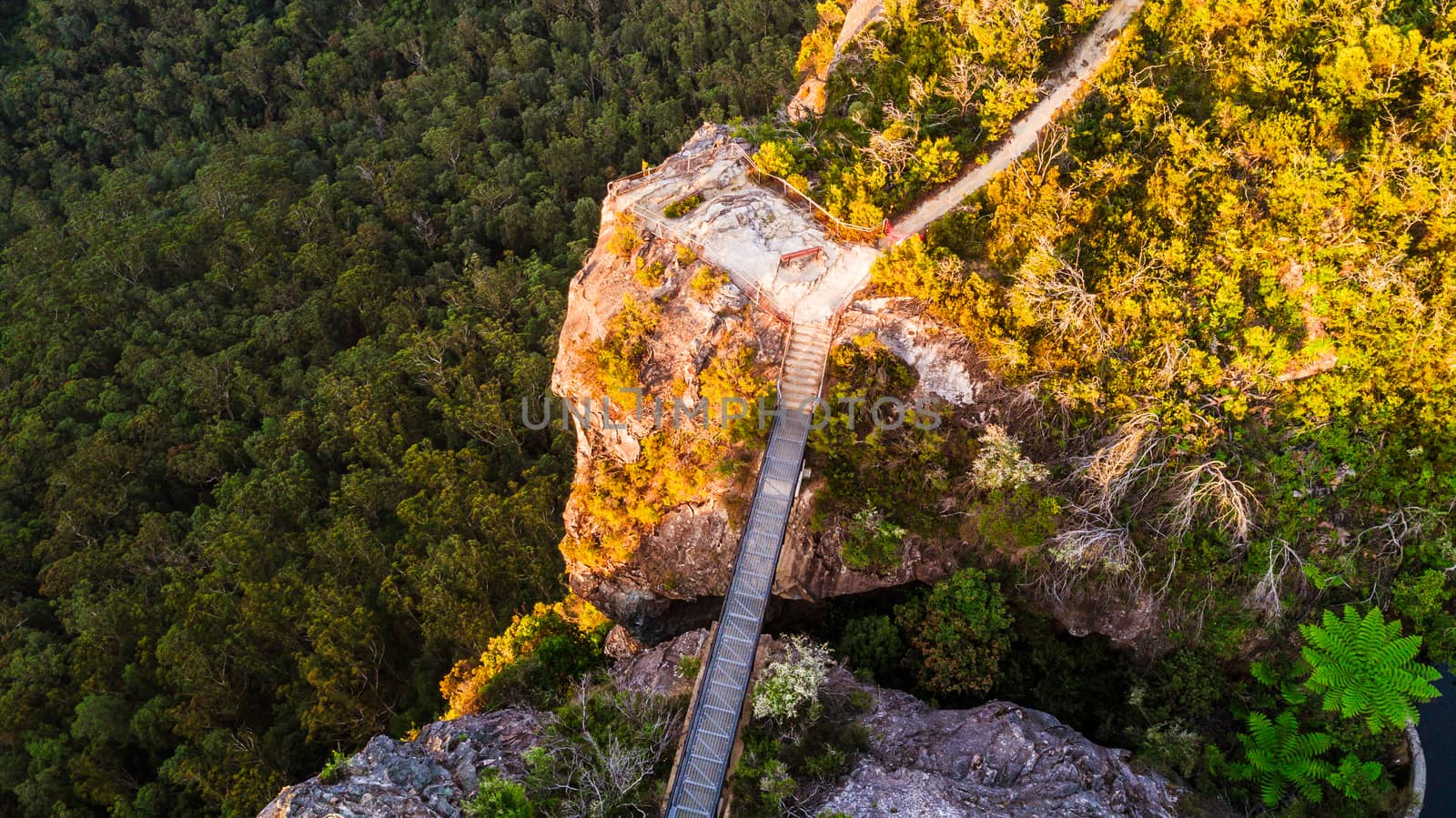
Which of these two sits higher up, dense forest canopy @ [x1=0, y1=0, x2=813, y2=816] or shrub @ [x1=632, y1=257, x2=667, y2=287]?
shrub @ [x1=632, y1=257, x2=667, y2=287]

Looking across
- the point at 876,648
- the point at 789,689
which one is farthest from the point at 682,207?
the point at 789,689

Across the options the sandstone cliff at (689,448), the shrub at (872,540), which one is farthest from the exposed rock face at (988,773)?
the shrub at (872,540)

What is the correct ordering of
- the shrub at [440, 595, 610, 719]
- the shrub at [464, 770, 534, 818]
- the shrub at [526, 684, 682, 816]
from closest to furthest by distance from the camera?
the shrub at [464, 770, 534, 818] → the shrub at [526, 684, 682, 816] → the shrub at [440, 595, 610, 719]

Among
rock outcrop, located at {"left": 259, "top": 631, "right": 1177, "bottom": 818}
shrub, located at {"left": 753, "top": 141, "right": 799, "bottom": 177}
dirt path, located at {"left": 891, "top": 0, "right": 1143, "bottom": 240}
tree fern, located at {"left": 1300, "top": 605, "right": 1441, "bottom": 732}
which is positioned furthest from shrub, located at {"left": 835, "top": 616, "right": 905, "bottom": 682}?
shrub, located at {"left": 753, "top": 141, "right": 799, "bottom": 177}

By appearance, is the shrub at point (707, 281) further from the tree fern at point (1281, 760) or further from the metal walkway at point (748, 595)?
the tree fern at point (1281, 760)

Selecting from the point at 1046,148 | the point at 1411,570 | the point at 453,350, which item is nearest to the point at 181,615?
the point at 453,350

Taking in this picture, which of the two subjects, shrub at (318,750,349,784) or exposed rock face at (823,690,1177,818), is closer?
exposed rock face at (823,690,1177,818)

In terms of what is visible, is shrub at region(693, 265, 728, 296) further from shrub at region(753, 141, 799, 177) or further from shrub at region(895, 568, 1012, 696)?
shrub at region(895, 568, 1012, 696)
